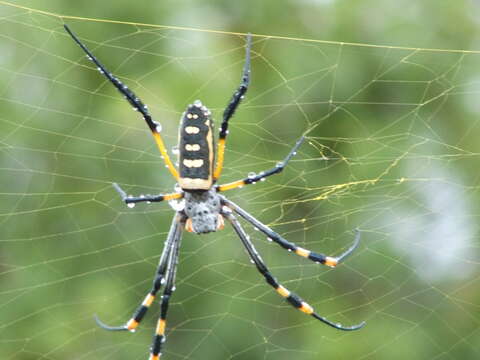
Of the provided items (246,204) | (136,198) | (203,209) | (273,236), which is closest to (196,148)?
(136,198)

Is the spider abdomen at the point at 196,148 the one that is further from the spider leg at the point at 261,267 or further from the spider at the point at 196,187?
the spider leg at the point at 261,267

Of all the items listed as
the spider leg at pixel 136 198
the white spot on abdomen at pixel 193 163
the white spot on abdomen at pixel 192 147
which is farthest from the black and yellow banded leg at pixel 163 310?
the white spot on abdomen at pixel 192 147

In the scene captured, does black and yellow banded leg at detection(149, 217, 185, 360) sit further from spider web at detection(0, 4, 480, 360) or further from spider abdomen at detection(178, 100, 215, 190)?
spider web at detection(0, 4, 480, 360)

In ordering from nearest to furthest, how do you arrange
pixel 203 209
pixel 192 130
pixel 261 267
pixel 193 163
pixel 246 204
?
pixel 192 130 → pixel 193 163 → pixel 203 209 → pixel 261 267 → pixel 246 204

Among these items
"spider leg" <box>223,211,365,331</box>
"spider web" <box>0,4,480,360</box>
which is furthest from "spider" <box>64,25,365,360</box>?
"spider web" <box>0,4,480,360</box>

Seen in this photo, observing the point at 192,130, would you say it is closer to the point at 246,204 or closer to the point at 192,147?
the point at 192,147

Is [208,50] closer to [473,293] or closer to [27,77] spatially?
[27,77]
